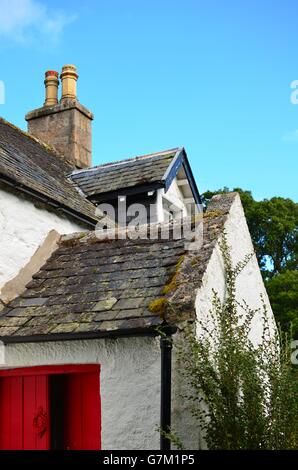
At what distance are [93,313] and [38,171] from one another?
169 inches

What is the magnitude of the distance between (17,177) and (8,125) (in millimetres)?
4247

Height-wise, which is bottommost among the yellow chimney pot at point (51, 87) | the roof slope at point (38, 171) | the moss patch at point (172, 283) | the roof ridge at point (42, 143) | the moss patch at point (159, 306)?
the moss patch at point (159, 306)

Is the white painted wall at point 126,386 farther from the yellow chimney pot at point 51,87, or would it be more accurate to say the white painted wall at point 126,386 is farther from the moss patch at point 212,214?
the yellow chimney pot at point 51,87

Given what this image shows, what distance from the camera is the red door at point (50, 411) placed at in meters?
5.64

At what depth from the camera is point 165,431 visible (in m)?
4.60

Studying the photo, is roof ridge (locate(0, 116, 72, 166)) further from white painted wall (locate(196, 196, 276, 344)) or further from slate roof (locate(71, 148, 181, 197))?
white painted wall (locate(196, 196, 276, 344))

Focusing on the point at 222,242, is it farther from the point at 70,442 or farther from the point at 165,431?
the point at 70,442

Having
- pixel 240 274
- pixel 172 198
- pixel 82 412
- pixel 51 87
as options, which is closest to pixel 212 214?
pixel 240 274

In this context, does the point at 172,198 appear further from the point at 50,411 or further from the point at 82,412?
the point at 50,411

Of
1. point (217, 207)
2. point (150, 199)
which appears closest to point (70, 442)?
point (217, 207)

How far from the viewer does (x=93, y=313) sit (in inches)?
213

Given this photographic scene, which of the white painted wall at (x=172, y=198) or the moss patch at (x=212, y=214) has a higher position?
the white painted wall at (x=172, y=198)

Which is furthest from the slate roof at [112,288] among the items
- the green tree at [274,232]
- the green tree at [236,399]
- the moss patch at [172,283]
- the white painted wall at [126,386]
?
the green tree at [274,232]

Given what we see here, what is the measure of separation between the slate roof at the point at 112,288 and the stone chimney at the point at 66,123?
558 cm
